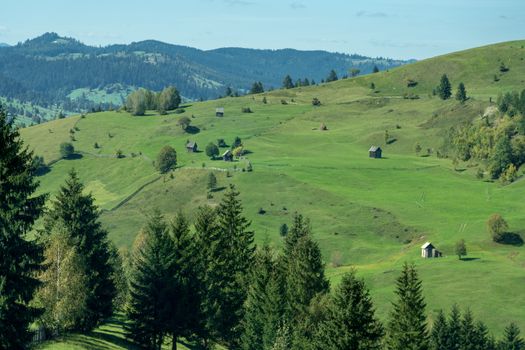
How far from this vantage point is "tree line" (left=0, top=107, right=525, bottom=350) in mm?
46000

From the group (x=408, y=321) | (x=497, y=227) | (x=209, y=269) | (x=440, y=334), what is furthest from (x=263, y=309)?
(x=497, y=227)

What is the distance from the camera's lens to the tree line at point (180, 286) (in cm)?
4600

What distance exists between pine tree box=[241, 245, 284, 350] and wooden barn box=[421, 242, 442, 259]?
2768 inches

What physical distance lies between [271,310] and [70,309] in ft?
64.1

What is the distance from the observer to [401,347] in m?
52.6

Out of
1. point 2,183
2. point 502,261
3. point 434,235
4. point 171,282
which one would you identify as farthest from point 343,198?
point 2,183

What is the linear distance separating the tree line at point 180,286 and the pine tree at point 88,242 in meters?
0.09

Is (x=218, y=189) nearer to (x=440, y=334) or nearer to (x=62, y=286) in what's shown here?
(x=440, y=334)

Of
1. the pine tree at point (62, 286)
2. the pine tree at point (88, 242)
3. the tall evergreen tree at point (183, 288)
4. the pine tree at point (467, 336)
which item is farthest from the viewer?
the pine tree at point (467, 336)

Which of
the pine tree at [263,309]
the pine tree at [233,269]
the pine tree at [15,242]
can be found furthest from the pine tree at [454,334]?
the pine tree at [15,242]

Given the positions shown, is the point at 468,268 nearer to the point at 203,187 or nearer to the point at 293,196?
the point at 293,196

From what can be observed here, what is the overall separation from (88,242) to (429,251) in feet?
293

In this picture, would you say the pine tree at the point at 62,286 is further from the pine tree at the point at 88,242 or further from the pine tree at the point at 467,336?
the pine tree at the point at 467,336

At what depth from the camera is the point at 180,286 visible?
214ft
